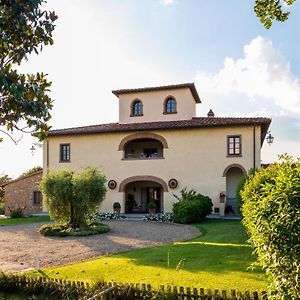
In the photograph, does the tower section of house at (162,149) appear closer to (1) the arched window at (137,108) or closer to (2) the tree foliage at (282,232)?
(1) the arched window at (137,108)

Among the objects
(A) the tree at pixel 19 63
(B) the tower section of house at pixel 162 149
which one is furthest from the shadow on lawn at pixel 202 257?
(B) the tower section of house at pixel 162 149

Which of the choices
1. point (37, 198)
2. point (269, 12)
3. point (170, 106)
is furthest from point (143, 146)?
point (269, 12)

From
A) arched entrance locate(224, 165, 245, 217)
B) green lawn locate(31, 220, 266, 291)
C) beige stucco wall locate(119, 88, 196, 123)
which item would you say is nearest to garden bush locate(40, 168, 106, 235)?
green lawn locate(31, 220, 266, 291)

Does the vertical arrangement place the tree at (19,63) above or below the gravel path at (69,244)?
above

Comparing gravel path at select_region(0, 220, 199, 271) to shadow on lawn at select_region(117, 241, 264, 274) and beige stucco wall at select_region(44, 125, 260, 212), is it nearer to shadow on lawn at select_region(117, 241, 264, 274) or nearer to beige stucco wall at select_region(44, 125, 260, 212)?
shadow on lawn at select_region(117, 241, 264, 274)

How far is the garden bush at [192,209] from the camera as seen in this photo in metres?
21.5

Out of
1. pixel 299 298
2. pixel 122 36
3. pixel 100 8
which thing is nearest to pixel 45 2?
pixel 100 8

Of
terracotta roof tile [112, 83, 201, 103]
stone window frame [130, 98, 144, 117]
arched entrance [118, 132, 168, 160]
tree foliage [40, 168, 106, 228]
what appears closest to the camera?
tree foliage [40, 168, 106, 228]

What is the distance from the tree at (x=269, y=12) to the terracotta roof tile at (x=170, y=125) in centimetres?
1615

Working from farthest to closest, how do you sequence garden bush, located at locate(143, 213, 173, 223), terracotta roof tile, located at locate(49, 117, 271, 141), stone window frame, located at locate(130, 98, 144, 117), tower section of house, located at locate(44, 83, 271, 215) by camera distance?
stone window frame, located at locate(130, 98, 144, 117) → tower section of house, located at locate(44, 83, 271, 215) → terracotta roof tile, located at locate(49, 117, 271, 141) → garden bush, located at locate(143, 213, 173, 223)

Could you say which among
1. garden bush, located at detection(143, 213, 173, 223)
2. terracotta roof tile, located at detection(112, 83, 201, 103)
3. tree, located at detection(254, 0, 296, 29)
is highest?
terracotta roof tile, located at detection(112, 83, 201, 103)

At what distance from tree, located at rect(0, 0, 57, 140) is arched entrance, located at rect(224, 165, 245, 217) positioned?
→ 67.0 feet

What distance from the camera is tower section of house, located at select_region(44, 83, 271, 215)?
25.1 meters

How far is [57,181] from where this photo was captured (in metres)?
18.0
